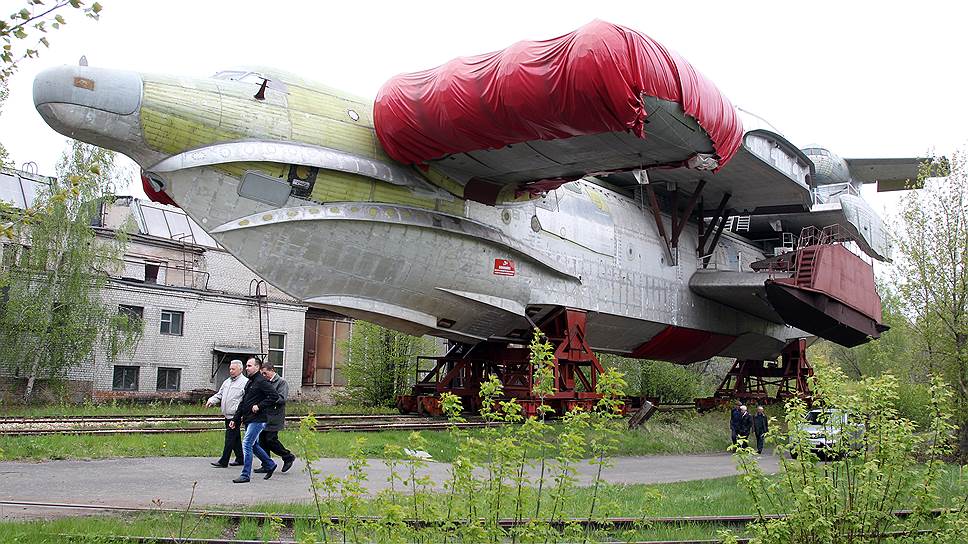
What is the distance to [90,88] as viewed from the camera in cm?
1401

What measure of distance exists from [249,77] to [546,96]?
21.2ft

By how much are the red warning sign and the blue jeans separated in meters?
8.42

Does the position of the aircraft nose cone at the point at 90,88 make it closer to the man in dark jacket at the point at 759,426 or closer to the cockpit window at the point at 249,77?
the cockpit window at the point at 249,77

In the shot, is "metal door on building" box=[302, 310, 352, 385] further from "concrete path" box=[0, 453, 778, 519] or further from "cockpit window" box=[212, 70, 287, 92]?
"concrete path" box=[0, 453, 778, 519]

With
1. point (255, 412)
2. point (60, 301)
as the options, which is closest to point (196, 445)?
point (255, 412)

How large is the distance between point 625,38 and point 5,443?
12227 millimetres

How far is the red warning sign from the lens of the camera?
62.4 ft

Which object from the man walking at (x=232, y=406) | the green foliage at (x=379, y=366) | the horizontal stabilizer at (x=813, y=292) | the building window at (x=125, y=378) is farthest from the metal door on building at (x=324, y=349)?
the man walking at (x=232, y=406)

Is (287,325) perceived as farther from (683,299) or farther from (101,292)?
(683,299)

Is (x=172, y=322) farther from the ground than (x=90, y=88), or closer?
closer

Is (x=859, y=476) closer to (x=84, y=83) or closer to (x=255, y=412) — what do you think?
(x=255, y=412)

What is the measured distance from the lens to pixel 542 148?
16.3 meters

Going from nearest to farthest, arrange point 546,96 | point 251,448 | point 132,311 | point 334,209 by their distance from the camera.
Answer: point 251,448 < point 546,96 < point 334,209 < point 132,311

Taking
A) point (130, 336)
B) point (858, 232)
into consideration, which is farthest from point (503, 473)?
point (858, 232)
